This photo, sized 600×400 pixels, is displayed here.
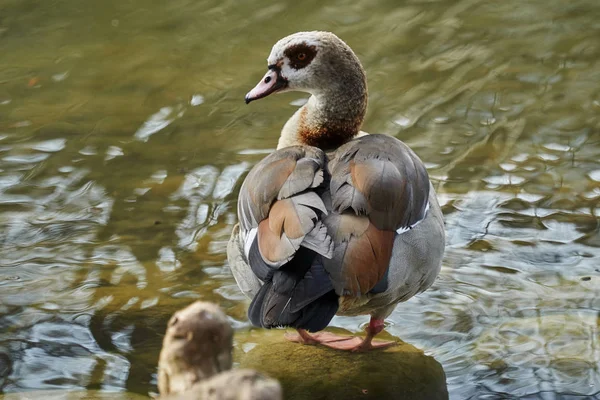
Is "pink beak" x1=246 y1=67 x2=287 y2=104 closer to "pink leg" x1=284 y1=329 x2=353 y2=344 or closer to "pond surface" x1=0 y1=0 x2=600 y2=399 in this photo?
"pond surface" x1=0 y1=0 x2=600 y2=399

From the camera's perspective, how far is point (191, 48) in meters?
7.80

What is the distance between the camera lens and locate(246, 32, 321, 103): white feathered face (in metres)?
4.77

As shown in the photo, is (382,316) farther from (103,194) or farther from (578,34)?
(578,34)

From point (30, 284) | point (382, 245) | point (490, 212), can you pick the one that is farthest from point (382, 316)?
point (30, 284)

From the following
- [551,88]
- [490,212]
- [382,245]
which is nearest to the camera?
[382,245]

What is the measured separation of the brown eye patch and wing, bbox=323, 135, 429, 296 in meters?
0.75

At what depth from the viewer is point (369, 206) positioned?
372 cm

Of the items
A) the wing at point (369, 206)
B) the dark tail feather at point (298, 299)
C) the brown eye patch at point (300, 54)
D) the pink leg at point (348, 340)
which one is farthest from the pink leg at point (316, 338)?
the brown eye patch at point (300, 54)

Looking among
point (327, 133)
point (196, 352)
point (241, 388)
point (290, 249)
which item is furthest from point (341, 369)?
point (241, 388)

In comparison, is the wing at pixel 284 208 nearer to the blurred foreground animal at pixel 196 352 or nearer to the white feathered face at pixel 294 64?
the white feathered face at pixel 294 64

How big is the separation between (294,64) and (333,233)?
1530mm

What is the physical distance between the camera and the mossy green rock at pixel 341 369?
3930mm

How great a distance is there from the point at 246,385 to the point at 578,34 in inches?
255

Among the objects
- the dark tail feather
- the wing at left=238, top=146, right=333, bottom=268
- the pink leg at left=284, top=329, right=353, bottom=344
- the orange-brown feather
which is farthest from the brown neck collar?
the dark tail feather
